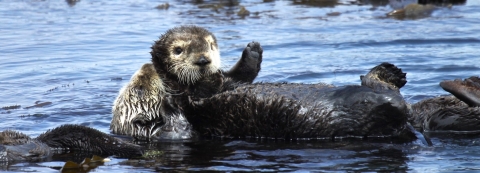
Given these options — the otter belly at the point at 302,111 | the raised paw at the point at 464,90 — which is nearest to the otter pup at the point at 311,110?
the otter belly at the point at 302,111

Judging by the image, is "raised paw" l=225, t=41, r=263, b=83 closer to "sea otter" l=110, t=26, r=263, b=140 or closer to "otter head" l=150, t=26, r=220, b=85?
"sea otter" l=110, t=26, r=263, b=140

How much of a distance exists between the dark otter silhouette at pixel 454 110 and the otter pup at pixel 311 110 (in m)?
0.36

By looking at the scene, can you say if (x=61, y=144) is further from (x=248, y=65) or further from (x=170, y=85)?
(x=248, y=65)

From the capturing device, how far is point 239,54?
1002 cm

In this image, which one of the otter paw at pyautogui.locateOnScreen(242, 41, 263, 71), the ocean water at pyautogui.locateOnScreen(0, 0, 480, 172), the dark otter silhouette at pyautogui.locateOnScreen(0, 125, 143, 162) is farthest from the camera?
the otter paw at pyautogui.locateOnScreen(242, 41, 263, 71)

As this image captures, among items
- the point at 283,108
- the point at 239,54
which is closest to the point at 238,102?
the point at 283,108

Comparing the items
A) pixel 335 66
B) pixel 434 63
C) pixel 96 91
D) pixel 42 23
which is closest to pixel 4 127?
pixel 96 91

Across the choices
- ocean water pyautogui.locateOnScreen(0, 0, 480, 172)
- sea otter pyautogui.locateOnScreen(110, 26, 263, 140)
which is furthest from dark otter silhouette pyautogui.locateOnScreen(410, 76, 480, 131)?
sea otter pyautogui.locateOnScreen(110, 26, 263, 140)

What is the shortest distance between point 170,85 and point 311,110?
121 centimetres

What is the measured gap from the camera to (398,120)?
5.98 metres

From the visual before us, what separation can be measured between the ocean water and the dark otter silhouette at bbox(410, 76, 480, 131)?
0.35 feet

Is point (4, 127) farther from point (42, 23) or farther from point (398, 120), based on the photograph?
point (42, 23)

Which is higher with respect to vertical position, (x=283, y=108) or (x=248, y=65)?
(x=248, y=65)

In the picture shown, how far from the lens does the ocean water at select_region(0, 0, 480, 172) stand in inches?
224
